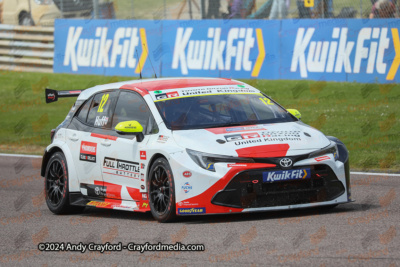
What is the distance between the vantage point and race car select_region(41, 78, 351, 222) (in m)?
8.03

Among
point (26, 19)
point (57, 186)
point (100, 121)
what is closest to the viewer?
point (100, 121)

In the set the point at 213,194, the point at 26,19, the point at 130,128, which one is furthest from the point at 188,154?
the point at 26,19

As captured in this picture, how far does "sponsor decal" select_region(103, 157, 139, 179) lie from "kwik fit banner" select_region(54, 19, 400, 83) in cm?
1031

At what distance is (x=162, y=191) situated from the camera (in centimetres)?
841

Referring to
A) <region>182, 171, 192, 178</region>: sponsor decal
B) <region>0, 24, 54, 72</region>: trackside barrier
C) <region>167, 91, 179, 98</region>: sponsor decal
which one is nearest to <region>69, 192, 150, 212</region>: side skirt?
<region>182, 171, 192, 178</region>: sponsor decal

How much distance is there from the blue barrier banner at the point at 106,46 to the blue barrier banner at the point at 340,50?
162 inches

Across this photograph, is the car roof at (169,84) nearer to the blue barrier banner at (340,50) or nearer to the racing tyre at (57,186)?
the racing tyre at (57,186)

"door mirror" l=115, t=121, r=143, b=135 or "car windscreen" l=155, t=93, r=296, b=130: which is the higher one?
"car windscreen" l=155, t=93, r=296, b=130

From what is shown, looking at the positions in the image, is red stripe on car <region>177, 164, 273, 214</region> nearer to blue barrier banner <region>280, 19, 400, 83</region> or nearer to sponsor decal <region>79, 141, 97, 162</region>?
sponsor decal <region>79, 141, 97, 162</region>

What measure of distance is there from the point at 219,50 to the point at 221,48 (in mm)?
81

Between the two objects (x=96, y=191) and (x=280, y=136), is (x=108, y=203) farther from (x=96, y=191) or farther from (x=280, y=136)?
(x=280, y=136)

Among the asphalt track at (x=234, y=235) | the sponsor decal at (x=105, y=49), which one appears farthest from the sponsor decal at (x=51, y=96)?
the sponsor decal at (x=105, y=49)

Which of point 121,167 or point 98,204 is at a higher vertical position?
point 121,167

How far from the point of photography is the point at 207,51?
21141mm
